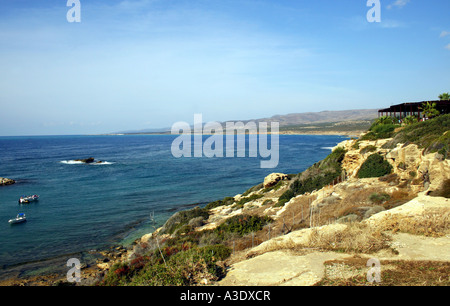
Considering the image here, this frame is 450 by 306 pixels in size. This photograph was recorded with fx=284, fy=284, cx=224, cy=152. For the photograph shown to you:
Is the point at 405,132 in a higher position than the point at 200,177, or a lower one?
higher

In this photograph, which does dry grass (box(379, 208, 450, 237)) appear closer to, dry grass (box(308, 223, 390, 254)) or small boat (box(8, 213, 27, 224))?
dry grass (box(308, 223, 390, 254))

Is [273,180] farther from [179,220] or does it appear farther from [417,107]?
[417,107]

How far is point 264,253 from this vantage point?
9383 mm

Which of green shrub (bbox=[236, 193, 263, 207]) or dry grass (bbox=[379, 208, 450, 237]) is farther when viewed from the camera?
green shrub (bbox=[236, 193, 263, 207])

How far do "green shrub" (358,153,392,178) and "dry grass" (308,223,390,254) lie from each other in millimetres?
13238

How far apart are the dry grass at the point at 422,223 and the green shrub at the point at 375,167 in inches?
441

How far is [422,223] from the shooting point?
1012 cm

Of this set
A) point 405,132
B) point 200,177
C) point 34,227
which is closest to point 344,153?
point 405,132

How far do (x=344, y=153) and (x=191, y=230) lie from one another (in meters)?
18.5

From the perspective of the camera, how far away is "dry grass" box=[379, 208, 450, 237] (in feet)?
31.9

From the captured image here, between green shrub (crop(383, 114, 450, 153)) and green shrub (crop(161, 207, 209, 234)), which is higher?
green shrub (crop(383, 114, 450, 153))

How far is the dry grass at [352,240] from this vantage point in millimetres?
8586

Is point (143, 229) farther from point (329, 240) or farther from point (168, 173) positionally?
point (168, 173)

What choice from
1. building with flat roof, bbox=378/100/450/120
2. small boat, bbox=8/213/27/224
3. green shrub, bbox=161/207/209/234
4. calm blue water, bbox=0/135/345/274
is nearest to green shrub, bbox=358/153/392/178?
building with flat roof, bbox=378/100/450/120
